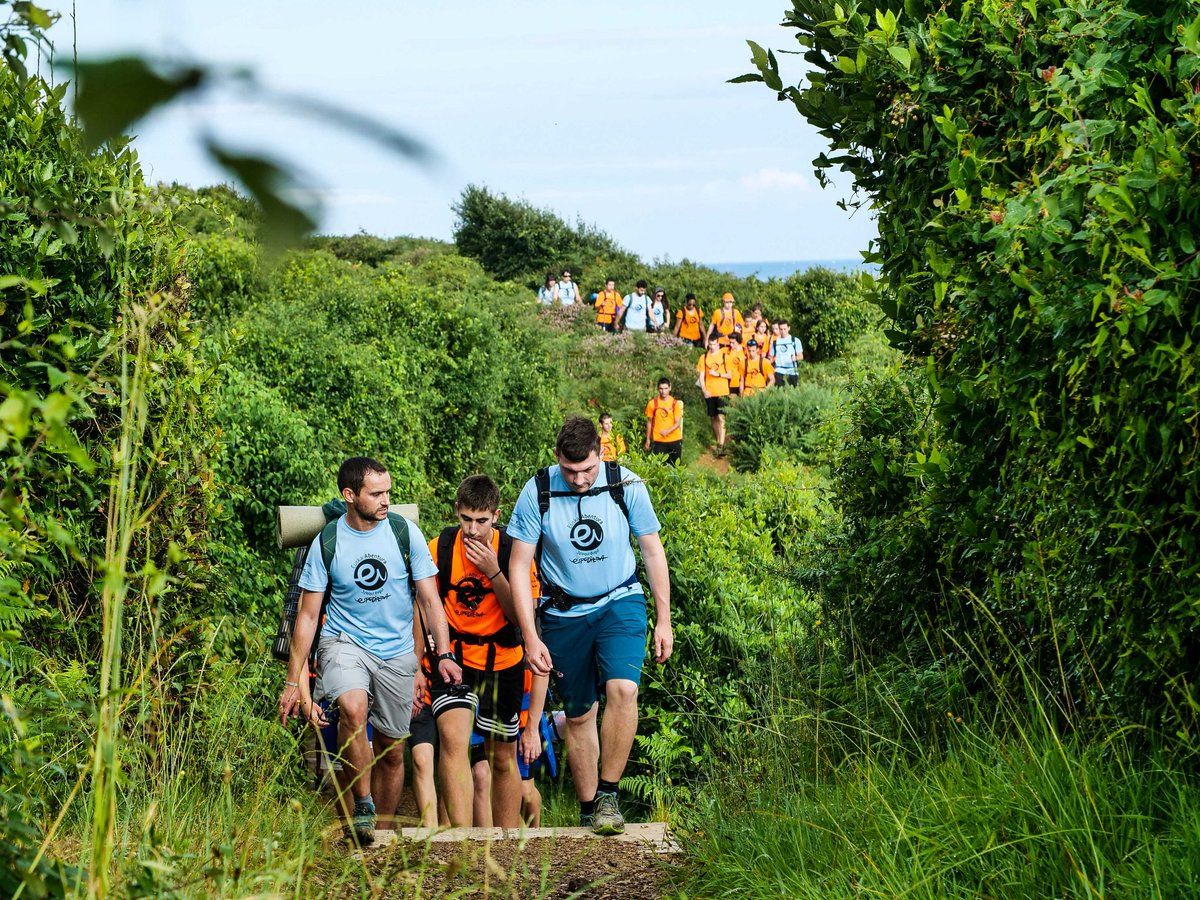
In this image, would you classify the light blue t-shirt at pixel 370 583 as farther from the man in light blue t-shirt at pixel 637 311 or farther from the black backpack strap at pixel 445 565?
the man in light blue t-shirt at pixel 637 311

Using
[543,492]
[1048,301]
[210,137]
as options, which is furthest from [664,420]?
[210,137]

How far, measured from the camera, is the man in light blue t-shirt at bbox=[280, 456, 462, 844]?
249 inches

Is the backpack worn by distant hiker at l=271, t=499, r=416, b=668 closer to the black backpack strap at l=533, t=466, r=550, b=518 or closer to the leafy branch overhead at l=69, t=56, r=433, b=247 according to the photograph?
the black backpack strap at l=533, t=466, r=550, b=518

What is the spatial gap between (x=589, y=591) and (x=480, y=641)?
28.5 inches

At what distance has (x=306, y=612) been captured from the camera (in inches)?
251

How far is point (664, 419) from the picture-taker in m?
18.4

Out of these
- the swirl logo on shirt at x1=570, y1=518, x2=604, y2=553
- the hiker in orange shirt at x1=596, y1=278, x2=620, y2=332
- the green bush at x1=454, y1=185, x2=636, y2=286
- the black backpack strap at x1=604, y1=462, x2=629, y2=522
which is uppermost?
the green bush at x1=454, y1=185, x2=636, y2=286

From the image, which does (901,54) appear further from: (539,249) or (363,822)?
(539,249)

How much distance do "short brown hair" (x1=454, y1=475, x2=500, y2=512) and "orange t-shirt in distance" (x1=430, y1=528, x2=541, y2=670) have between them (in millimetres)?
174

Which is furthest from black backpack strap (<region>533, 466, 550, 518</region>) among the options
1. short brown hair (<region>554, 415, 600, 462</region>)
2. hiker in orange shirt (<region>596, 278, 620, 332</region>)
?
hiker in orange shirt (<region>596, 278, 620, 332</region>)

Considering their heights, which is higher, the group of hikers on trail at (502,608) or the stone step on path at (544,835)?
the group of hikers on trail at (502,608)

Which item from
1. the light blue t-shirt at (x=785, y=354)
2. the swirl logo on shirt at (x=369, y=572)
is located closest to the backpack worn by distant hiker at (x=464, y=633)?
the swirl logo on shirt at (x=369, y=572)

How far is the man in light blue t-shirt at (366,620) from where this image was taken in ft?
20.7

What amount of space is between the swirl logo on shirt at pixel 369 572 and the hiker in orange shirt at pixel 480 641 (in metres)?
0.51
